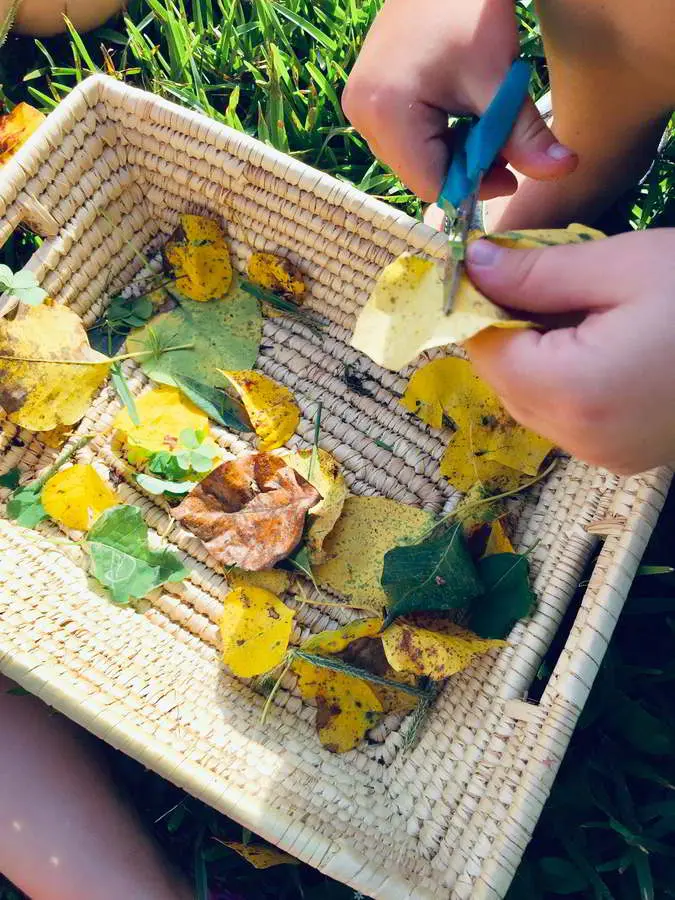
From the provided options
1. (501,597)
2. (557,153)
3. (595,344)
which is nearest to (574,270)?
(595,344)

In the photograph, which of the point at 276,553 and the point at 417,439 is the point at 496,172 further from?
the point at 276,553

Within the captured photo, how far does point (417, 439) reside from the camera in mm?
1214

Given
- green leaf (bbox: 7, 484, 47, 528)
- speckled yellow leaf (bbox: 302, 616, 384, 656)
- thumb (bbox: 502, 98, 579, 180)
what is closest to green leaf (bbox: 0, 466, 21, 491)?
green leaf (bbox: 7, 484, 47, 528)

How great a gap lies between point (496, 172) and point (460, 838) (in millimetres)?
721

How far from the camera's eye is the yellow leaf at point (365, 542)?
1.13m

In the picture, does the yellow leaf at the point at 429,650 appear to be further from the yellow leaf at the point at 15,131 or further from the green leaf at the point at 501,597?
the yellow leaf at the point at 15,131

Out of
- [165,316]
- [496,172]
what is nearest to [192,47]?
[165,316]

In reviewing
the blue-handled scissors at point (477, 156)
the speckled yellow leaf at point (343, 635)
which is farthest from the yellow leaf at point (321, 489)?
the blue-handled scissors at point (477, 156)

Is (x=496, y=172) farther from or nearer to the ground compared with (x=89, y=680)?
farther from the ground

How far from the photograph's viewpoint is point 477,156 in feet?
2.49

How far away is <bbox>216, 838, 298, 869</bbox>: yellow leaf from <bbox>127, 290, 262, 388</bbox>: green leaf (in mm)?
639

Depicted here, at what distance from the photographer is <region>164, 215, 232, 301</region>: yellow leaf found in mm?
1224

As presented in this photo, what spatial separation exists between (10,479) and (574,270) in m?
0.83

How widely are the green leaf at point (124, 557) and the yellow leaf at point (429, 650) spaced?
1.11 ft
